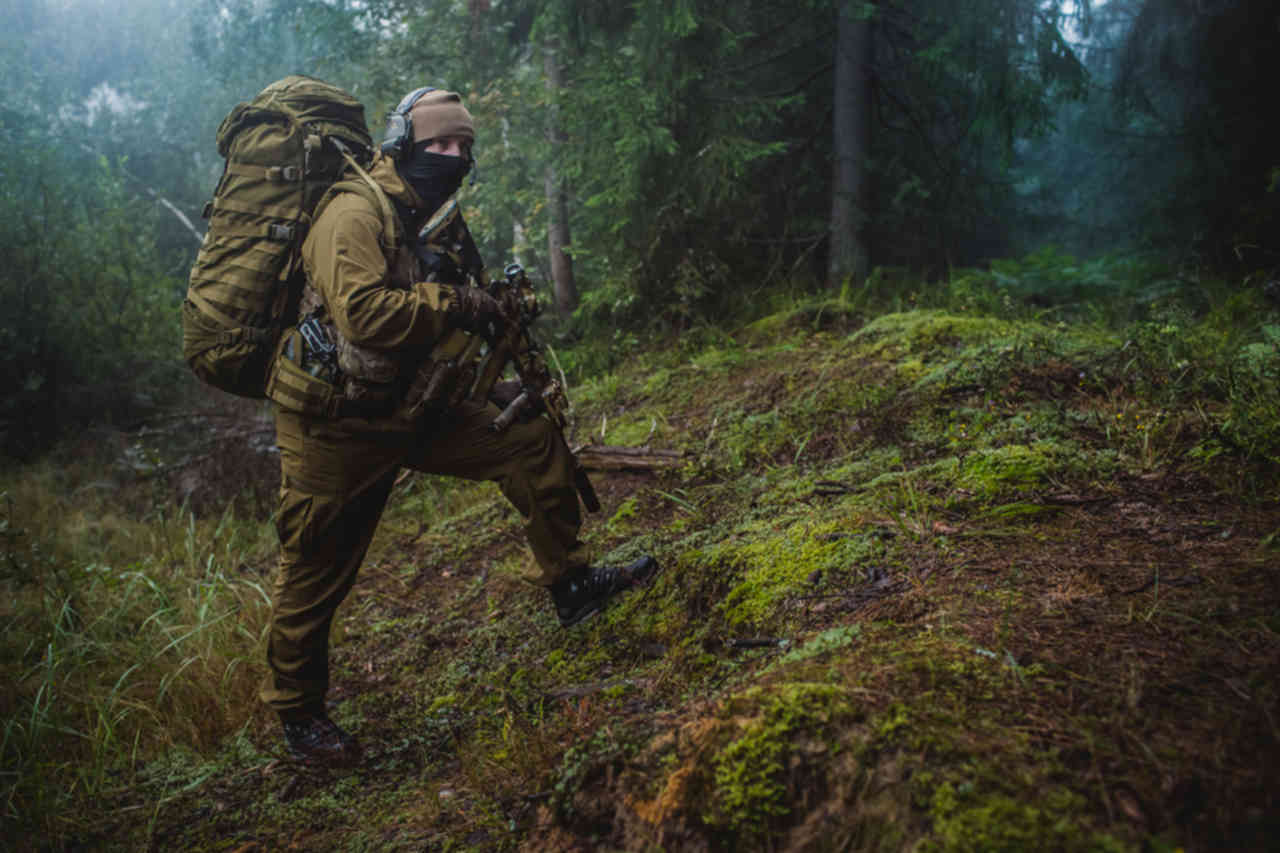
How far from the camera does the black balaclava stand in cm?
329

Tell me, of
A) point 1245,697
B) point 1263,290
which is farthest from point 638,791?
point 1263,290

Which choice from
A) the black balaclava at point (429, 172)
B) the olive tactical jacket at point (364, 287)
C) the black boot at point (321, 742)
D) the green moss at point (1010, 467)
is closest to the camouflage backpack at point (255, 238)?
the olive tactical jacket at point (364, 287)

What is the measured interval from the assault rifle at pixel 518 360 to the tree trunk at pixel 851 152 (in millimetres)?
4505

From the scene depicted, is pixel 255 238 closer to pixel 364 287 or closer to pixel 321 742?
pixel 364 287

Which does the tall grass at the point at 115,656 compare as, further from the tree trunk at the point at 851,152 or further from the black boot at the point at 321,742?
the tree trunk at the point at 851,152

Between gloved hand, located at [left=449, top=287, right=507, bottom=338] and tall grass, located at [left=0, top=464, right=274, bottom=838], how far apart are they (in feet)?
7.19

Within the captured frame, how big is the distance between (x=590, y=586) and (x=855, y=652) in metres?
1.63

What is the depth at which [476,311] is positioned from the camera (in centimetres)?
313

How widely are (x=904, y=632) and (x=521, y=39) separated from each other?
8.92 meters

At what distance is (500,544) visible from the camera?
4.84 metres

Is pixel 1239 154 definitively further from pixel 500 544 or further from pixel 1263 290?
pixel 500 544

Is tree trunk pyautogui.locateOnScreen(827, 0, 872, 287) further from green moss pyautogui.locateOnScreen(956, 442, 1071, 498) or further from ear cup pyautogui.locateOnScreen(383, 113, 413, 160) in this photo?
ear cup pyautogui.locateOnScreen(383, 113, 413, 160)

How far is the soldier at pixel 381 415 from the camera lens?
2.94 meters

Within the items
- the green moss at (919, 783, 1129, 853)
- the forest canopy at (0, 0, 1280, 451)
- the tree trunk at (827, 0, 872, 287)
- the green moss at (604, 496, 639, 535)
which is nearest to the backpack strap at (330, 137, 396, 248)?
the green moss at (604, 496, 639, 535)
